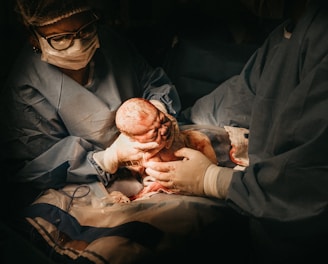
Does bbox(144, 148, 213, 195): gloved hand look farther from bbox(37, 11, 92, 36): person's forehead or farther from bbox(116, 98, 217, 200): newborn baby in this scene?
bbox(37, 11, 92, 36): person's forehead

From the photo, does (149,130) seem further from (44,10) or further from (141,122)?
(44,10)

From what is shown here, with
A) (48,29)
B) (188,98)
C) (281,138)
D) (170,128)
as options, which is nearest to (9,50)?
(48,29)

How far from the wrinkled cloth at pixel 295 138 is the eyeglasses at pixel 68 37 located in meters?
0.86

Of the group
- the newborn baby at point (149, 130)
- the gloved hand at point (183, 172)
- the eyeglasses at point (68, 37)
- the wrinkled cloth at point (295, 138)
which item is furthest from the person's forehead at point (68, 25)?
the wrinkled cloth at point (295, 138)

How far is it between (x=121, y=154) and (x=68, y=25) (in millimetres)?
660

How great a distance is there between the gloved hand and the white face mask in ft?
1.96

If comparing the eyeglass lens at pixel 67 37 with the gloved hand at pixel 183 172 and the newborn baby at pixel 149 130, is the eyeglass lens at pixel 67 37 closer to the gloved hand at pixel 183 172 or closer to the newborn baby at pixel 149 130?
the newborn baby at pixel 149 130

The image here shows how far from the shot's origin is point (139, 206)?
176cm

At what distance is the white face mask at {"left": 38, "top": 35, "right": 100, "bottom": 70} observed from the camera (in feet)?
5.91

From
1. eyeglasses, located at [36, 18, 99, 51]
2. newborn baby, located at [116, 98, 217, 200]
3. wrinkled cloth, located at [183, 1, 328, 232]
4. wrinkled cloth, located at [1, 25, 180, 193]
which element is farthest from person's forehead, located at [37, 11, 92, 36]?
wrinkled cloth, located at [183, 1, 328, 232]

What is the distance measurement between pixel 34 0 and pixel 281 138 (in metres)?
1.18

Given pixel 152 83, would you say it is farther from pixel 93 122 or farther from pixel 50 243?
pixel 50 243

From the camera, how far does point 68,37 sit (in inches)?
71.1

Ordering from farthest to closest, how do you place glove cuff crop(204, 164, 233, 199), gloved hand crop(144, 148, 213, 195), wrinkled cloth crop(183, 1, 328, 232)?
gloved hand crop(144, 148, 213, 195), glove cuff crop(204, 164, 233, 199), wrinkled cloth crop(183, 1, 328, 232)
